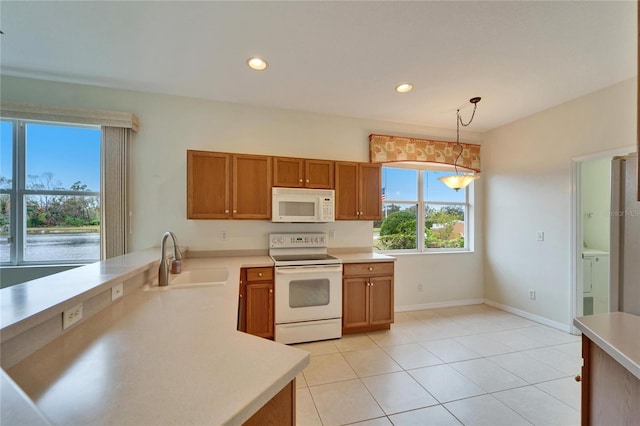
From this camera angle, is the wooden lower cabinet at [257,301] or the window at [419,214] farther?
the window at [419,214]

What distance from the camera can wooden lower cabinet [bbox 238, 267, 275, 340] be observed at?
2.70 metres

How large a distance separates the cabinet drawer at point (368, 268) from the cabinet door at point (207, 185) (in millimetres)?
1517

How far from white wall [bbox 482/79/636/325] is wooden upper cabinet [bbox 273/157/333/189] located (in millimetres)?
2722

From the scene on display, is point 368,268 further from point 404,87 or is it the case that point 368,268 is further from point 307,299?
point 404,87

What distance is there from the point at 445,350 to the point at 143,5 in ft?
12.7

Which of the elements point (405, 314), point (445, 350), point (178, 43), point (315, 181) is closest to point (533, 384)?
point (445, 350)

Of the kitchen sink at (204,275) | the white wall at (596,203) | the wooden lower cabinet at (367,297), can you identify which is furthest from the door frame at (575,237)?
the kitchen sink at (204,275)

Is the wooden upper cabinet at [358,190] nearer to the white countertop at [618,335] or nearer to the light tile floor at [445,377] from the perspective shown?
the light tile floor at [445,377]

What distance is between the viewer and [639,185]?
1.08 metres

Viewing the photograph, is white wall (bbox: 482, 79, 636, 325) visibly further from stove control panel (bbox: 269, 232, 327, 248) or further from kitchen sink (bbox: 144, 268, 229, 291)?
kitchen sink (bbox: 144, 268, 229, 291)

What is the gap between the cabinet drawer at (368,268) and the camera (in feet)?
10.0

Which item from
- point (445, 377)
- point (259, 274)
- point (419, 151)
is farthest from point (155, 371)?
point (419, 151)

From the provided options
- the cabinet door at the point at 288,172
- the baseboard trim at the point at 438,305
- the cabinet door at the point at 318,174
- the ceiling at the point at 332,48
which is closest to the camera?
the ceiling at the point at 332,48

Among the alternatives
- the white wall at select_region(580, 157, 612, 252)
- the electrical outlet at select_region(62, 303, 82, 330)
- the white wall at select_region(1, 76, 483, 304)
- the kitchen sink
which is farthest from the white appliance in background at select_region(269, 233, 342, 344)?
the white wall at select_region(580, 157, 612, 252)
